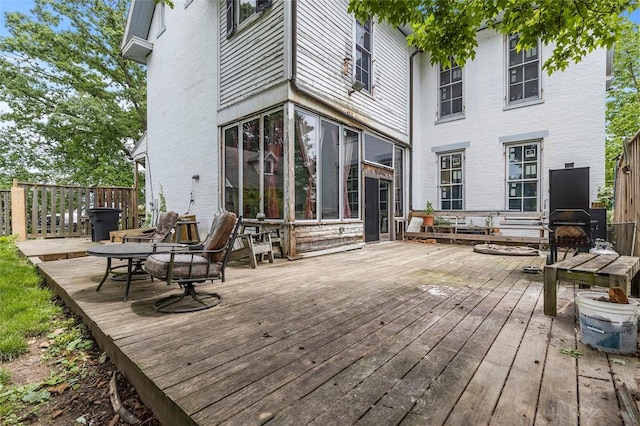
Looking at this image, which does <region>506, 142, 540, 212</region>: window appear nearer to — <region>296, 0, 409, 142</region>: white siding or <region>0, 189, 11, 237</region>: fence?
<region>296, 0, 409, 142</region>: white siding

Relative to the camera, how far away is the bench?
2.23 metres

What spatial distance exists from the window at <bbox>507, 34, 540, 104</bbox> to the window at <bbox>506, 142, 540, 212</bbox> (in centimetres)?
147

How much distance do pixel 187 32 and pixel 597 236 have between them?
36.3 feet

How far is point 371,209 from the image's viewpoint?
8508mm

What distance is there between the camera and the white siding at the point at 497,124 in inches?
300

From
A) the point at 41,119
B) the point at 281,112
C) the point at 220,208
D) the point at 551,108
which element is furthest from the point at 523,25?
the point at 41,119

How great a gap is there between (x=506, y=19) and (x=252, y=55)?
188 inches

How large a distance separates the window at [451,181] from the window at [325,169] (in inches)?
158

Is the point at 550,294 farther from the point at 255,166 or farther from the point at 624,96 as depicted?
the point at 624,96

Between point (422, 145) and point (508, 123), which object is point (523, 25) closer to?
point (508, 123)

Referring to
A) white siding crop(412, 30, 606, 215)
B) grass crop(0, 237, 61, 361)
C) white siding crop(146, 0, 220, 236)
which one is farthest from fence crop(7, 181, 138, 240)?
white siding crop(412, 30, 606, 215)

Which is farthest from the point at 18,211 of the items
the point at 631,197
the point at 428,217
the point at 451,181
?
the point at 631,197

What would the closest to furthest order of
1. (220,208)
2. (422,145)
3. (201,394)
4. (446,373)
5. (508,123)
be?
(201,394)
(446,373)
(220,208)
(508,123)
(422,145)

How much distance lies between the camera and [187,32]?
27.9ft
